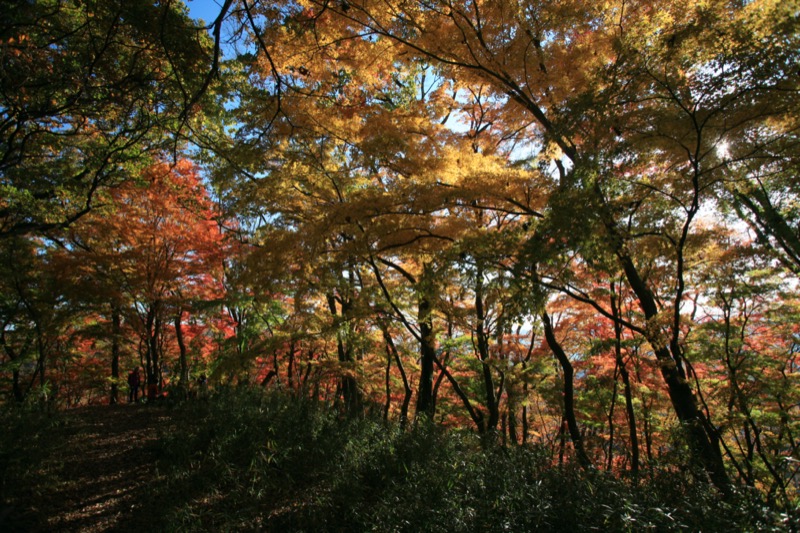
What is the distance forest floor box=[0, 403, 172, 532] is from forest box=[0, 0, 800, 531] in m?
1.60

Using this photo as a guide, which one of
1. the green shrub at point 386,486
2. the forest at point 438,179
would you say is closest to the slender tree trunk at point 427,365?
the forest at point 438,179

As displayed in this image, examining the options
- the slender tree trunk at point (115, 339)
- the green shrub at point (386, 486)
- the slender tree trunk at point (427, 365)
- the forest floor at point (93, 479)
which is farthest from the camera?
the slender tree trunk at point (115, 339)

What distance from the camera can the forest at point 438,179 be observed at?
386 centimetres

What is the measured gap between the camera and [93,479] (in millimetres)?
5148

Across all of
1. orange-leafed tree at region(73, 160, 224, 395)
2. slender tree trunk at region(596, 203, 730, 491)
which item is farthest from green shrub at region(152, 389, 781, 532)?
orange-leafed tree at region(73, 160, 224, 395)

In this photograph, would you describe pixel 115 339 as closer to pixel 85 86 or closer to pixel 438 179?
pixel 85 86

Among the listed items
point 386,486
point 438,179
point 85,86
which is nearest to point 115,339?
point 85,86

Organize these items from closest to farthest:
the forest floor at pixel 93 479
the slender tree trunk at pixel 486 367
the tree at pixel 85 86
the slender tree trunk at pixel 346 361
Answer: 1. the tree at pixel 85 86
2. the forest floor at pixel 93 479
3. the slender tree trunk at pixel 346 361
4. the slender tree trunk at pixel 486 367

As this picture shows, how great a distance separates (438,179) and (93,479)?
6448 millimetres

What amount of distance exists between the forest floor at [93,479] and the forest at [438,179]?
5.25 feet

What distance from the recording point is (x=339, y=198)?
6734 millimetres

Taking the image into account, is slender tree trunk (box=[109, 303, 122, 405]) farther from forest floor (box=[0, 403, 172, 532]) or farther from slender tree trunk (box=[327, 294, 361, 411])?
slender tree trunk (box=[327, 294, 361, 411])

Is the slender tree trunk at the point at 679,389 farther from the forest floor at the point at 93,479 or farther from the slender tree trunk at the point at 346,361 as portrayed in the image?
the forest floor at the point at 93,479

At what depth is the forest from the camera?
386 centimetres
